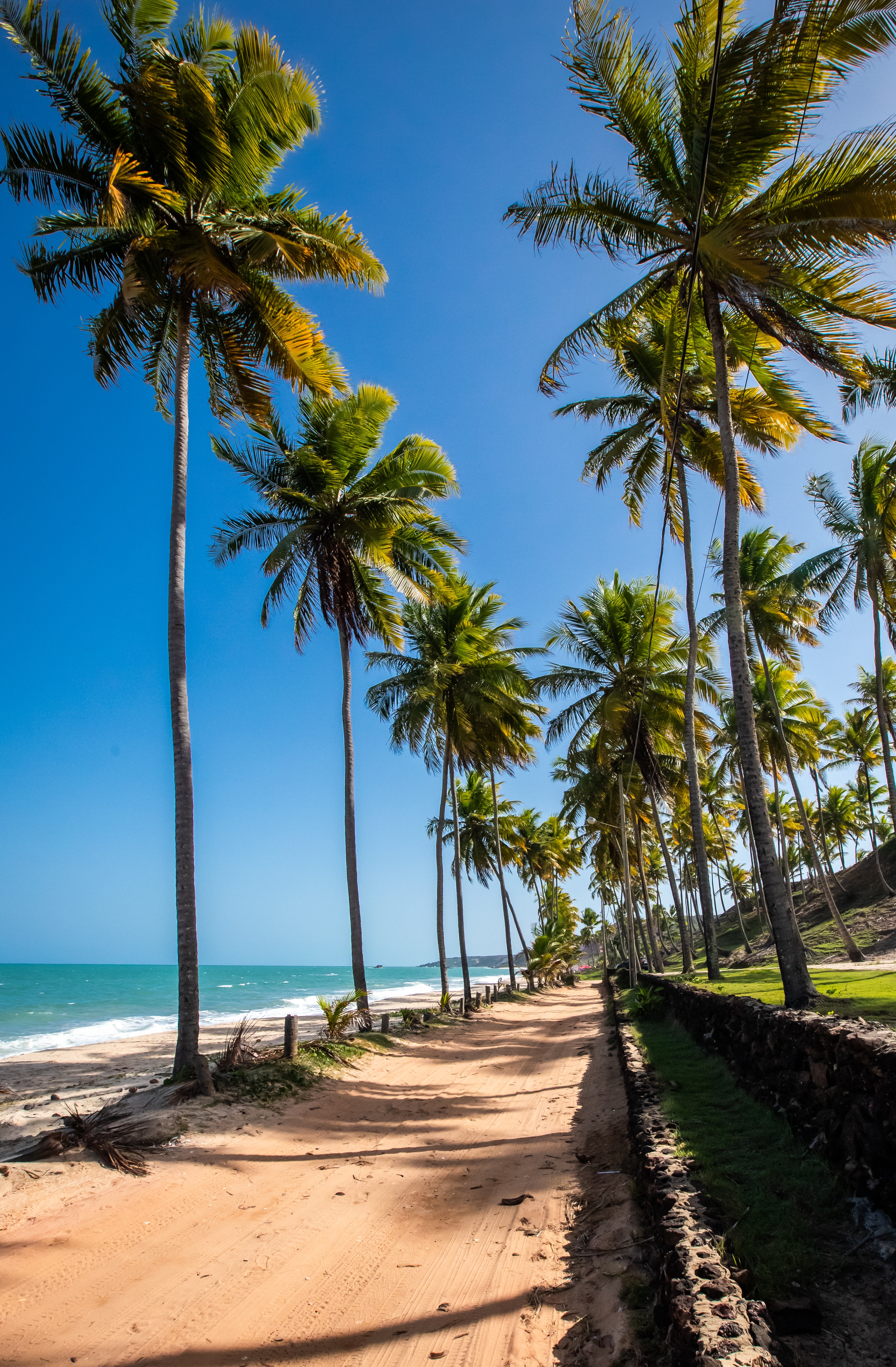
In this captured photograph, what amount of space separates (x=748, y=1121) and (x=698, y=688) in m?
16.3

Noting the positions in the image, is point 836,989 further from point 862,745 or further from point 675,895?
point 862,745

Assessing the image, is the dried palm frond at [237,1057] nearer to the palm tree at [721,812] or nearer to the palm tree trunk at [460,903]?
the palm tree trunk at [460,903]

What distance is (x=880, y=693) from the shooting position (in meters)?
18.8

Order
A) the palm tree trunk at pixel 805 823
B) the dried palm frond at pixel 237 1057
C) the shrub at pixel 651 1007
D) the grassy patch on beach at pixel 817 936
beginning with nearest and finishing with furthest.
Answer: the dried palm frond at pixel 237 1057 → the shrub at pixel 651 1007 → the palm tree trunk at pixel 805 823 → the grassy patch on beach at pixel 817 936

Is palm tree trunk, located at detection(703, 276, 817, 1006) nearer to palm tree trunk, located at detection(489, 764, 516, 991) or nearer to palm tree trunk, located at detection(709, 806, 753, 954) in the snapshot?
palm tree trunk, located at detection(489, 764, 516, 991)

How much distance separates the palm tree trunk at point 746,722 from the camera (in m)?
7.86

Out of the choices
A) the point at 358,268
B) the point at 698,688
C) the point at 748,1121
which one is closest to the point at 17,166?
the point at 358,268

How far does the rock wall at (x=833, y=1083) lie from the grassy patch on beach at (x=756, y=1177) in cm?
14

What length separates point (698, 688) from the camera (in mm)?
20719

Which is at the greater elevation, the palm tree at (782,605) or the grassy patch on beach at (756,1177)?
the palm tree at (782,605)

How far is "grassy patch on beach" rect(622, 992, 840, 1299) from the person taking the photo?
10.9ft

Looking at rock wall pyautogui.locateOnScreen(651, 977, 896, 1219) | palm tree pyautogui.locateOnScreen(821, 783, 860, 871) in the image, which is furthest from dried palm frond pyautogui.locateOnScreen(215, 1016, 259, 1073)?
palm tree pyautogui.locateOnScreen(821, 783, 860, 871)

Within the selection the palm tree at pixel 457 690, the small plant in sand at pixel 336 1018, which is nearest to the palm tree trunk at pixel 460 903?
the palm tree at pixel 457 690

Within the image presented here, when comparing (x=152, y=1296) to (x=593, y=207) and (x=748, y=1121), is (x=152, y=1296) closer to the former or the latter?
(x=748, y=1121)
